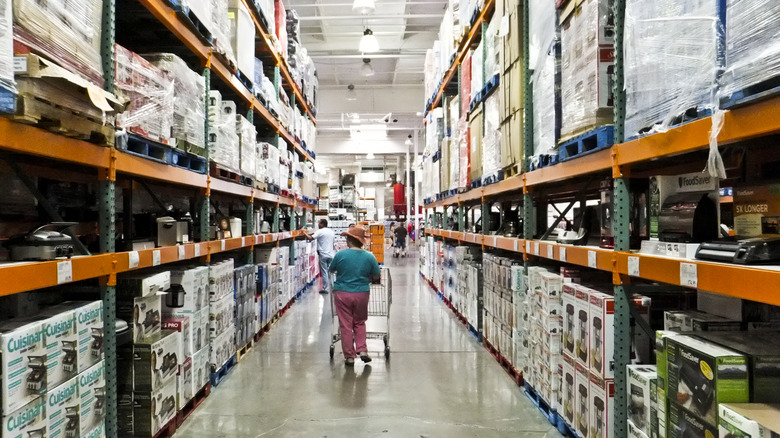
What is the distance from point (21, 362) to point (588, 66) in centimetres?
343

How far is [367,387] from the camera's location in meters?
4.85

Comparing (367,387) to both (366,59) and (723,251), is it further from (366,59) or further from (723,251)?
(366,59)

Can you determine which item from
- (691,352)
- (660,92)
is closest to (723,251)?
(691,352)

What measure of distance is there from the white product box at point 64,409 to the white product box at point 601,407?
2968mm

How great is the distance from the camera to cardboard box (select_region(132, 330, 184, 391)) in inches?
131

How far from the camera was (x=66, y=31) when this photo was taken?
8.06ft

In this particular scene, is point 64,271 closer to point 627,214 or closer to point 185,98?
point 185,98

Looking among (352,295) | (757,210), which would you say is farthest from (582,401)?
(352,295)

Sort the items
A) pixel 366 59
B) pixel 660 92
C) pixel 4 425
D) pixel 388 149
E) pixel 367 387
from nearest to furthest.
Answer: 1. pixel 4 425
2. pixel 660 92
3. pixel 367 387
4. pixel 366 59
5. pixel 388 149

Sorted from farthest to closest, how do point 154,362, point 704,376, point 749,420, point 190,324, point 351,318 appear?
point 351,318
point 190,324
point 154,362
point 704,376
point 749,420

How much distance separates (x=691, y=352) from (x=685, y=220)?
767 mm

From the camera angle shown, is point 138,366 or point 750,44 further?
point 138,366

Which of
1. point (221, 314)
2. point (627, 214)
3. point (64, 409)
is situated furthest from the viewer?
point (221, 314)

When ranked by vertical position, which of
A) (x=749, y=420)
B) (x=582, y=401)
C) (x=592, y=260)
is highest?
(x=592, y=260)
